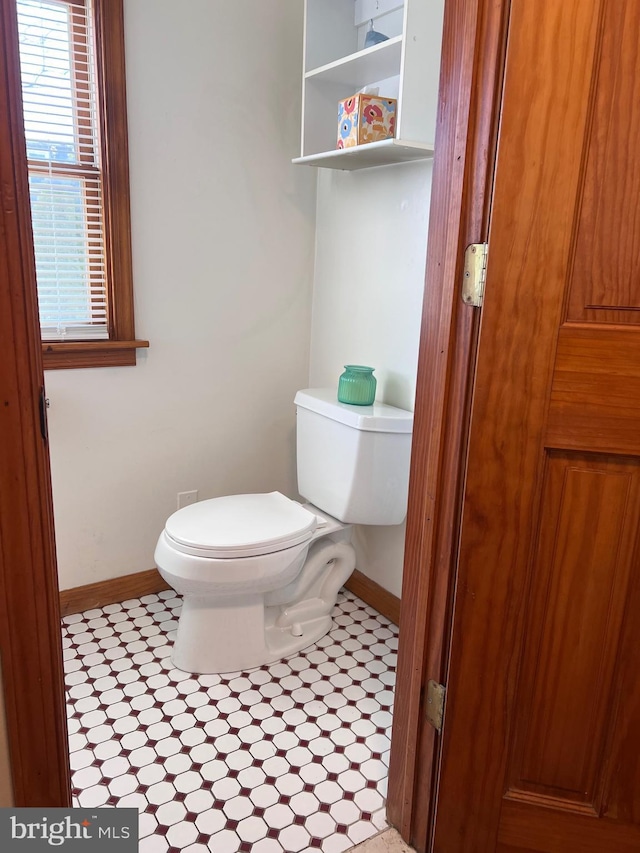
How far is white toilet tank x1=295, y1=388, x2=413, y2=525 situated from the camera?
1907mm

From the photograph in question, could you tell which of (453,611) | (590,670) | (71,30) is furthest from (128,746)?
(71,30)

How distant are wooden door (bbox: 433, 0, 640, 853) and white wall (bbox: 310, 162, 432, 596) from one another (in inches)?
37.1

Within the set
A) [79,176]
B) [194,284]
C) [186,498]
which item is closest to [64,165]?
[79,176]

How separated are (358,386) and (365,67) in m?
0.91

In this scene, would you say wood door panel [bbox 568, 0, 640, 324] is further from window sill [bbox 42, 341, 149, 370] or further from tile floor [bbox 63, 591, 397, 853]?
window sill [bbox 42, 341, 149, 370]

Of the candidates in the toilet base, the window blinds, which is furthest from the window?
the toilet base

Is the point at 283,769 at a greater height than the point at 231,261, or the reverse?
the point at 231,261

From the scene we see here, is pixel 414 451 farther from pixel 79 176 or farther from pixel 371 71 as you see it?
pixel 79 176

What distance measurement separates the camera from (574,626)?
1101mm

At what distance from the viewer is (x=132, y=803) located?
1443 millimetres


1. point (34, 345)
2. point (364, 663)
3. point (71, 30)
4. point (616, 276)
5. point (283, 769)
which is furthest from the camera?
point (364, 663)

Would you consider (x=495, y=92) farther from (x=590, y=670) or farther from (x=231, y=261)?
(x=231, y=261)

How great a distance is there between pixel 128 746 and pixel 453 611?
96cm

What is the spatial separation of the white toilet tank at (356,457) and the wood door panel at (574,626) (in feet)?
2.70
